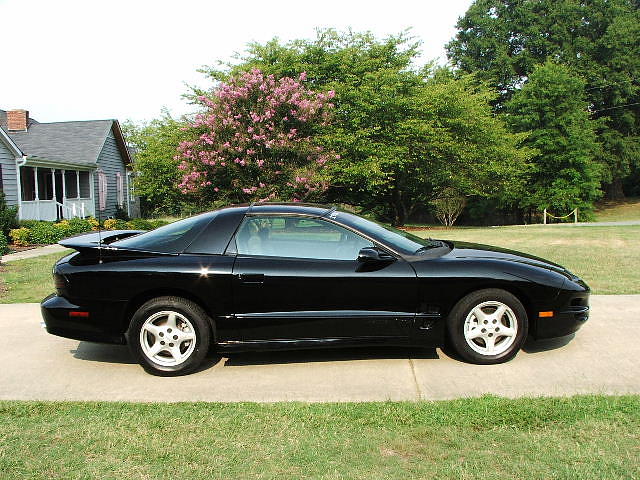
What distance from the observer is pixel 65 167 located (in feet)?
80.0

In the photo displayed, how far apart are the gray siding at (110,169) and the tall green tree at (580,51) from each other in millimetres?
28691

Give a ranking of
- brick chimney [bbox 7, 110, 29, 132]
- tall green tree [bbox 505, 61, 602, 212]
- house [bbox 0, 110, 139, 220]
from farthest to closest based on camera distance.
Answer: tall green tree [bbox 505, 61, 602, 212] < brick chimney [bbox 7, 110, 29, 132] < house [bbox 0, 110, 139, 220]

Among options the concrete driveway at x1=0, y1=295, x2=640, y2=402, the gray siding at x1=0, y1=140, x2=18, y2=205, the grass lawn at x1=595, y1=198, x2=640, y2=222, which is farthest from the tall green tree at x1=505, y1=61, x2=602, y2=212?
the concrete driveway at x1=0, y1=295, x2=640, y2=402

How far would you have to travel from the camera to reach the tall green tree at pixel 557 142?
37031 millimetres

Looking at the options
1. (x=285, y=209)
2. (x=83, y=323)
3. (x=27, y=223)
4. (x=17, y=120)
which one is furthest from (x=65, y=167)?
(x=285, y=209)

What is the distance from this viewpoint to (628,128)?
4759cm

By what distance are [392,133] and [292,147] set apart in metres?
7.91

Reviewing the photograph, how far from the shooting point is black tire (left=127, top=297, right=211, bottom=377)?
182 inches

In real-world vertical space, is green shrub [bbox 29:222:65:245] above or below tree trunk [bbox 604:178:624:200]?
below

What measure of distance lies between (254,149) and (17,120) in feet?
45.1

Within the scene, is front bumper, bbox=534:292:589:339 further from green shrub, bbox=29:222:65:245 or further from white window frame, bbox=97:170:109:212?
white window frame, bbox=97:170:109:212

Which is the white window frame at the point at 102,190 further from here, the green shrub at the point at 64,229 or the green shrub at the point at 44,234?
the green shrub at the point at 44,234

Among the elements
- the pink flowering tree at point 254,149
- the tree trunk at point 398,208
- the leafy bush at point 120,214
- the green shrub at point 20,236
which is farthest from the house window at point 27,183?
the tree trunk at point 398,208

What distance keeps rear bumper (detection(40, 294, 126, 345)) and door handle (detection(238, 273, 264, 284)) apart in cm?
108
